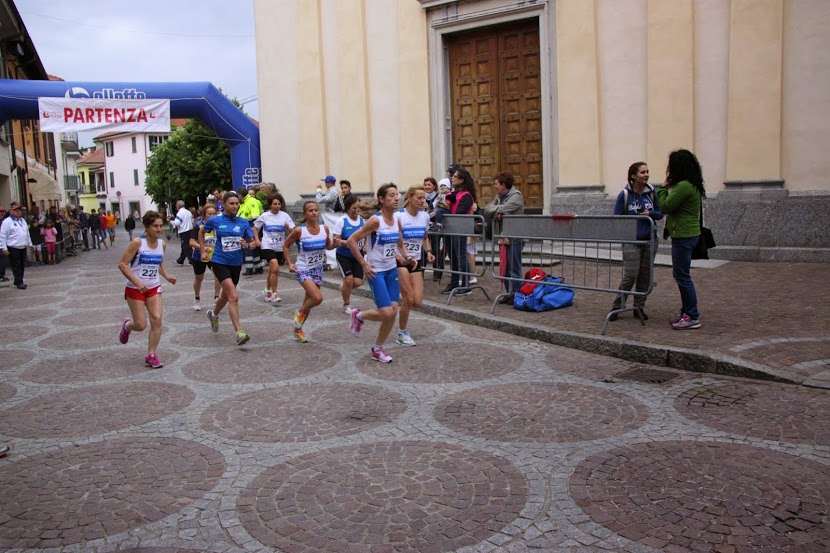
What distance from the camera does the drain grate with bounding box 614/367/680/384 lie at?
20.6 feet

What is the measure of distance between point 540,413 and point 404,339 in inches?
113

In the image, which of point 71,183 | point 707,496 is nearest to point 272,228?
point 707,496

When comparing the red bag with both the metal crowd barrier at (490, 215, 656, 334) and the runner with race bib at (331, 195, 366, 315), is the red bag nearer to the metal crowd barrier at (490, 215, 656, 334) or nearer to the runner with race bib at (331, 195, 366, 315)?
the metal crowd barrier at (490, 215, 656, 334)

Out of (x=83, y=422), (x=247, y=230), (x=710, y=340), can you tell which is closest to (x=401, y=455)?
(x=83, y=422)

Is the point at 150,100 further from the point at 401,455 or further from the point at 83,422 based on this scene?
the point at 401,455

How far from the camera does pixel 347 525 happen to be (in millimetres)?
3662

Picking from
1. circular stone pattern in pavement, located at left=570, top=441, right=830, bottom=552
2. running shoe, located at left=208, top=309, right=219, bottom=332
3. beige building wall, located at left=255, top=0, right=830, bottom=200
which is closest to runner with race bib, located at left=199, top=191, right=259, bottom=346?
running shoe, located at left=208, top=309, right=219, bottom=332

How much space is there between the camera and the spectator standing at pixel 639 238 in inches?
312

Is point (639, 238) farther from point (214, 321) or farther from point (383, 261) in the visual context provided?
point (214, 321)

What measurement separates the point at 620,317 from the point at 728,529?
Answer: 5.13m

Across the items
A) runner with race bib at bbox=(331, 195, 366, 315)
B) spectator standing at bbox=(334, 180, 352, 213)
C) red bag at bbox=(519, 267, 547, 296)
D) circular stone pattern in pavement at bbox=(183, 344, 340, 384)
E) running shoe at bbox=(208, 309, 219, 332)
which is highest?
spectator standing at bbox=(334, 180, 352, 213)

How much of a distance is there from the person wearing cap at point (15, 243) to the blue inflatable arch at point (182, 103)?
145 inches

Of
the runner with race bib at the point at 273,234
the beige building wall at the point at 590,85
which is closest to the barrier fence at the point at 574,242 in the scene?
the runner with race bib at the point at 273,234

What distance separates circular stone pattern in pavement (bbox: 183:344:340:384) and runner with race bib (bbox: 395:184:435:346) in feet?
2.94
